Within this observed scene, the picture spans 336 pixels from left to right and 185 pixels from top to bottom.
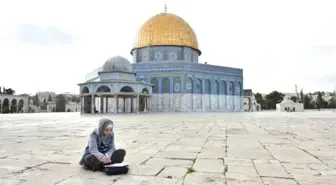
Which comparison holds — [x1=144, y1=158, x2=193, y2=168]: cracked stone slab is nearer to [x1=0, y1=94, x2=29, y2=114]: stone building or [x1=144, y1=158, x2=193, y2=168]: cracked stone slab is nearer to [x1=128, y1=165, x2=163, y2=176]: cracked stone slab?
[x1=128, y1=165, x2=163, y2=176]: cracked stone slab

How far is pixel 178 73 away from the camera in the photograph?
34.6 meters

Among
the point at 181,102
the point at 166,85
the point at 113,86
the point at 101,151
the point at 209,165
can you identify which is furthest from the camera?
the point at 166,85

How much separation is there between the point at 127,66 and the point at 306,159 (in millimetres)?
27308

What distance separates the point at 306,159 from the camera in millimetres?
3865

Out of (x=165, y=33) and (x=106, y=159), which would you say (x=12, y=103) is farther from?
(x=106, y=159)

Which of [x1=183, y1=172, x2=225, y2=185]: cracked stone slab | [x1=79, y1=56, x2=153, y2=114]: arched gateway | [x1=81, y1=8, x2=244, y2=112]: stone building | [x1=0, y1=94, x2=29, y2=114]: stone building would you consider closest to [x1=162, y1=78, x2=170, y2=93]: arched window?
[x1=81, y1=8, x2=244, y2=112]: stone building

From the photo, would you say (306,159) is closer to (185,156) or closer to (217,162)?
(217,162)

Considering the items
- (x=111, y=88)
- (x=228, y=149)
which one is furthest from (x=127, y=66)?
(x=228, y=149)

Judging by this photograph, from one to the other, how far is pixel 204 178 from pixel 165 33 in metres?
36.6

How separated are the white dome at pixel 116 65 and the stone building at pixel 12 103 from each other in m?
22.5

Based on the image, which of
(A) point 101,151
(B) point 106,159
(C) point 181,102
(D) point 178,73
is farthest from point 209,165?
(D) point 178,73

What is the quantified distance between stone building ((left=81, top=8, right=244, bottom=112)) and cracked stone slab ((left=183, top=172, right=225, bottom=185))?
30.9 meters

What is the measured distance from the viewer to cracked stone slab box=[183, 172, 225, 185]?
2.68 meters

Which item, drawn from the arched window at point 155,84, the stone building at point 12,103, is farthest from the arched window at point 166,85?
the stone building at point 12,103
